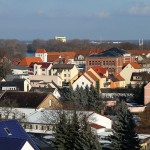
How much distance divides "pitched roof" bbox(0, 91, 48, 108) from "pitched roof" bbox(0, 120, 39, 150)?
10770 mm

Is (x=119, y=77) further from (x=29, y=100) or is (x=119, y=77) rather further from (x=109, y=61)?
(x=29, y=100)

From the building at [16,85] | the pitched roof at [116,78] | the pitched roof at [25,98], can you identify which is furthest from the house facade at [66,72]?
the pitched roof at [25,98]

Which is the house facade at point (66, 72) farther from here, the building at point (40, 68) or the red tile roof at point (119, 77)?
the red tile roof at point (119, 77)

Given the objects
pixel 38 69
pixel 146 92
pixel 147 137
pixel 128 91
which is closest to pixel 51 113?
pixel 147 137

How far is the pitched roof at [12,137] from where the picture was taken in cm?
1677

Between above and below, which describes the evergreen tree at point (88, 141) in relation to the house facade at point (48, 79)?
below

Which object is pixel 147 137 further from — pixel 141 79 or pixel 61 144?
pixel 141 79

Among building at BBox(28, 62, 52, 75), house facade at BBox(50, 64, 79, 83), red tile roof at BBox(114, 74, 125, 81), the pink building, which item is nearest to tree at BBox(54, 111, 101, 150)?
the pink building

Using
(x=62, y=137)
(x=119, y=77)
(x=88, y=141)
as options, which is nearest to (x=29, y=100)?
(x=62, y=137)

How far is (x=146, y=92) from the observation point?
122 ft

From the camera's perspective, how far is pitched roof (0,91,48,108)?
97.0 feet

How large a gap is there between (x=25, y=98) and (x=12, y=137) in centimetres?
1277

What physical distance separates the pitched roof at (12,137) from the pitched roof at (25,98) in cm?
1077

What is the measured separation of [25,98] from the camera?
99.2ft
